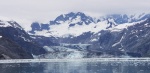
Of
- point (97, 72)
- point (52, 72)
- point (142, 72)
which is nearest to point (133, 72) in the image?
point (142, 72)

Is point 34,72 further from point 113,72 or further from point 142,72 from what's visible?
point 142,72

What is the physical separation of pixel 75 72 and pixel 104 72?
1240 centimetres

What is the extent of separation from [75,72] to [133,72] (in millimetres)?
24082

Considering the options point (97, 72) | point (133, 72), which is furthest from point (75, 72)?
point (133, 72)

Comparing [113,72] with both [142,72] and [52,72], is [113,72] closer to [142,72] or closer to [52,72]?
[142,72]

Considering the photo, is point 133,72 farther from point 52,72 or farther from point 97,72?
point 52,72

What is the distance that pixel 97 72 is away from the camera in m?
183

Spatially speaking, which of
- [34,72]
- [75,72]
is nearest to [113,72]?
[75,72]

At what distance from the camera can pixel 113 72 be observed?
607 feet

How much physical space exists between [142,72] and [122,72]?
8323mm

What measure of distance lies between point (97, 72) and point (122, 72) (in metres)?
10.5

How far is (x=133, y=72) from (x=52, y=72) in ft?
112

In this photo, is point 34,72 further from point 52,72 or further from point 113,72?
point 113,72

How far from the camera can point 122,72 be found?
18138cm
